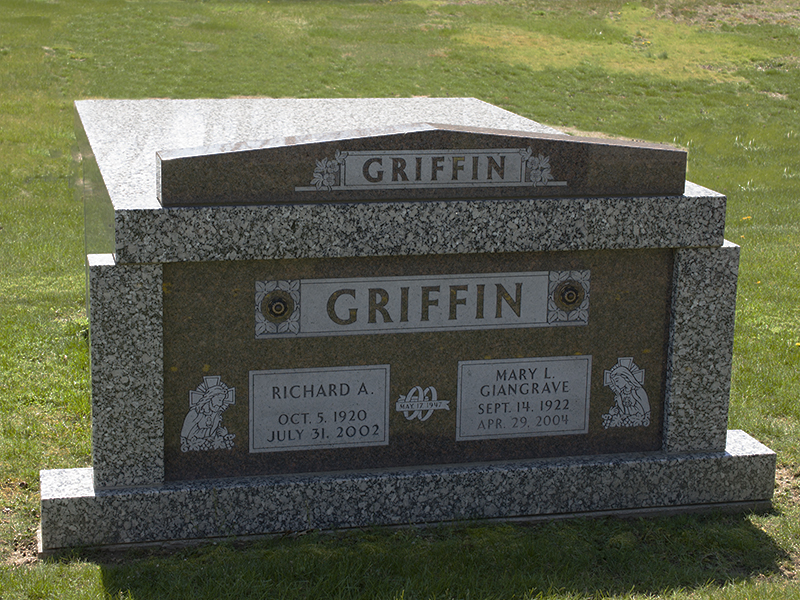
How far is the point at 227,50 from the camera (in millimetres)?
23719

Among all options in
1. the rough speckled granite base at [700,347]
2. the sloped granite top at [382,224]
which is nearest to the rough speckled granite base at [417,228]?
the sloped granite top at [382,224]

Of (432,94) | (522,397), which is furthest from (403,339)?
(432,94)

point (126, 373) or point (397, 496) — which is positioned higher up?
point (126, 373)

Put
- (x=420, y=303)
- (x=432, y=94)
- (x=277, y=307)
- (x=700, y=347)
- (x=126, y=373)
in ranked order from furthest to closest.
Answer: (x=432, y=94) → (x=700, y=347) → (x=420, y=303) → (x=277, y=307) → (x=126, y=373)

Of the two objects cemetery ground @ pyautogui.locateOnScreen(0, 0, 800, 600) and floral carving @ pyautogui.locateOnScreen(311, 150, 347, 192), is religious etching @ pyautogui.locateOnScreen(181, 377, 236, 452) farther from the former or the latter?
floral carving @ pyautogui.locateOnScreen(311, 150, 347, 192)

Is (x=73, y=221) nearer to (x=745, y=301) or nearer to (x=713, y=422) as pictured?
(x=745, y=301)

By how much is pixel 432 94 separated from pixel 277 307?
56.8 ft

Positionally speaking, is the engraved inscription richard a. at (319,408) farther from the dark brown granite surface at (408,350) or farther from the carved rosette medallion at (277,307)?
the carved rosette medallion at (277,307)

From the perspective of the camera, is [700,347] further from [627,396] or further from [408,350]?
[408,350]

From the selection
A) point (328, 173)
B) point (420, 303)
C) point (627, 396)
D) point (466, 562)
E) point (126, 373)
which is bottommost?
point (466, 562)

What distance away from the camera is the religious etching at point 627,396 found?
403cm

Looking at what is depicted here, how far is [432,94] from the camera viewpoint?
20297mm

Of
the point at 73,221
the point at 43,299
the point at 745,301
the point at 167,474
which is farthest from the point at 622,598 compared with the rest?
the point at 73,221

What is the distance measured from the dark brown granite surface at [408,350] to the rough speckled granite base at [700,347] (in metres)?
0.06
